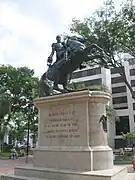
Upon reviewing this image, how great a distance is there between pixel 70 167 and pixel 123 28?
17357 mm

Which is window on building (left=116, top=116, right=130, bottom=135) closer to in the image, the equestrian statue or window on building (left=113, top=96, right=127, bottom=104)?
window on building (left=113, top=96, right=127, bottom=104)

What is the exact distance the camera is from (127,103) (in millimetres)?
59156

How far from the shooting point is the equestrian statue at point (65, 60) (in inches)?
377

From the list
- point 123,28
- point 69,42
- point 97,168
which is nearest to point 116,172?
point 97,168

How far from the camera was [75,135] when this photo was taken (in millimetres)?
8906

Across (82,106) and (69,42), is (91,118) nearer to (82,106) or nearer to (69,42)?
(82,106)

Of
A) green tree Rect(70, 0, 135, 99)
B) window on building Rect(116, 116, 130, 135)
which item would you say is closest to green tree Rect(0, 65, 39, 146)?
green tree Rect(70, 0, 135, 99)

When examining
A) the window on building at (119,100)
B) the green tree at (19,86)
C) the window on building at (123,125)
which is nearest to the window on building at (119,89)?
the window on building at (119,100)

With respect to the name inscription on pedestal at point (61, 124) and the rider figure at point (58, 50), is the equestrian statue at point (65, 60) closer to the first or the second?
the rider figure at point (58, 50)

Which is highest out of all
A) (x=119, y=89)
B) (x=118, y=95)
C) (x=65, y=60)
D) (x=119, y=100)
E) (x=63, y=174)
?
(x=119, y=89)

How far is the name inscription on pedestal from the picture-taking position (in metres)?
9.00

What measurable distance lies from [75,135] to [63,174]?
1333 millimetres

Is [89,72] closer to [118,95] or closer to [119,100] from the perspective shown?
[118,95]

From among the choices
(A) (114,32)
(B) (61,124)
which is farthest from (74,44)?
(A) (114,32)
